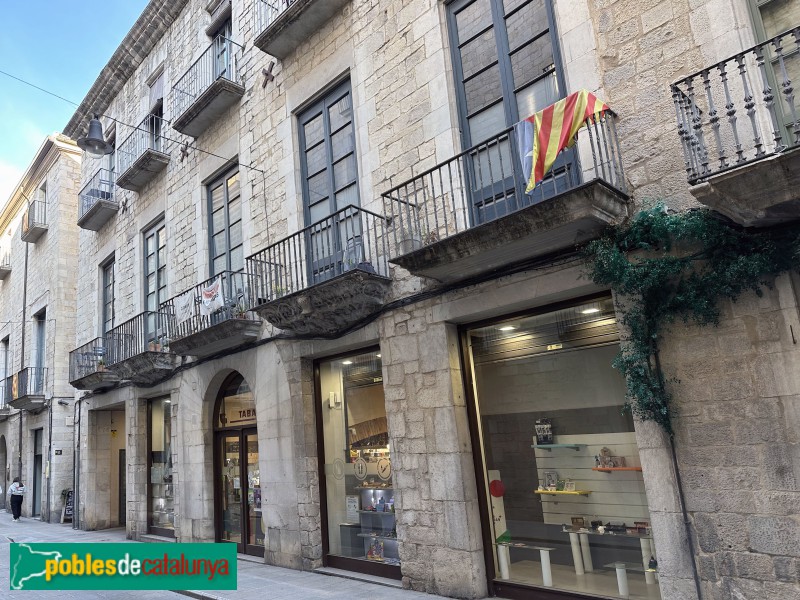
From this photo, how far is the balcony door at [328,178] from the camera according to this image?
324 inches

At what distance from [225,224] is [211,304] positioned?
179 centimetres

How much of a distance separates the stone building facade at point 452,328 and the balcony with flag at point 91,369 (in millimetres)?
1931

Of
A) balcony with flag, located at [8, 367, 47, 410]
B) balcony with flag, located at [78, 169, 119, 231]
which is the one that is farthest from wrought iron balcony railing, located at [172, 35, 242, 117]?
balcony with flag, located at [8, 367, 47, 410]

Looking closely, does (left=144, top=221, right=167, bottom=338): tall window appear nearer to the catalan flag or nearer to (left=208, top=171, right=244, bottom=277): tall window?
(left=208, top=171, right=244, bottom=277): tall window

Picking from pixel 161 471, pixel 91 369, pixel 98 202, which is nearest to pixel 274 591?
pixel 161 471

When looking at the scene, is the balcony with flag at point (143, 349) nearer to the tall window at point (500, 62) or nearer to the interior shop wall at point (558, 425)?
the interior shop wall at point (558, 425)

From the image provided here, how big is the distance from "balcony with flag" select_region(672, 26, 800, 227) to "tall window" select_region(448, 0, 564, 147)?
5.62ft

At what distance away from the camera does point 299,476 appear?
8.65m

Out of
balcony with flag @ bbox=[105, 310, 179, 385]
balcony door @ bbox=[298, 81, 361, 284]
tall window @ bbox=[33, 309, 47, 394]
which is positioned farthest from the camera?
tall window @ bbox=[33, 309, 47, 394]

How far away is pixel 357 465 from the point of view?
840 cm

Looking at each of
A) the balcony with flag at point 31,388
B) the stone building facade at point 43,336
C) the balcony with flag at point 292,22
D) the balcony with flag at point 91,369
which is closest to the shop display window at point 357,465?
the balcony with flag at point 292,22

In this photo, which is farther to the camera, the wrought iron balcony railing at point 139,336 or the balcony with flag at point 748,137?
the wrought iron balcony railing at point 139,336

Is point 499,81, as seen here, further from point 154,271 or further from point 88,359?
point 88,359

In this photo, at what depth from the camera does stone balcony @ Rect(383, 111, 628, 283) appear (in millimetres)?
5328
